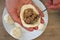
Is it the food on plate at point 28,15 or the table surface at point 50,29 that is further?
the table surface at point 50,29

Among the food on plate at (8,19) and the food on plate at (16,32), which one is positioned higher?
the food on plate at (8,19)

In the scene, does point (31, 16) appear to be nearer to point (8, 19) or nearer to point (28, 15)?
point (28, 15)

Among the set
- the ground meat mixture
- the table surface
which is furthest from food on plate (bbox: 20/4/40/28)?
the table surface

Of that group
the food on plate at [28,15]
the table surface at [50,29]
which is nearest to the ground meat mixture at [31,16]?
the food on plate at [28,15]

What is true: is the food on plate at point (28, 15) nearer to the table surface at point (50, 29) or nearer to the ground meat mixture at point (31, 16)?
the ground meat mixture at point (31, 16)

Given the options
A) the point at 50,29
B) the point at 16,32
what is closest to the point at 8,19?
the point at 16,32

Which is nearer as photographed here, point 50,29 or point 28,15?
point 28,15

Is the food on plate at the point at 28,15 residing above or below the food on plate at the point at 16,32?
above

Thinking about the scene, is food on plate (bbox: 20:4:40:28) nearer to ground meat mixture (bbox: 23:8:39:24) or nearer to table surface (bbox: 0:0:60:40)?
ground meat mixture (bbox: 23:8:39:24)

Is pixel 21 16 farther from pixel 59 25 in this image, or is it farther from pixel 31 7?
pixel 59 25

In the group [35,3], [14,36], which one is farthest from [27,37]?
[35,3]

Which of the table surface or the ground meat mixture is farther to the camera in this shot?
the table surface
